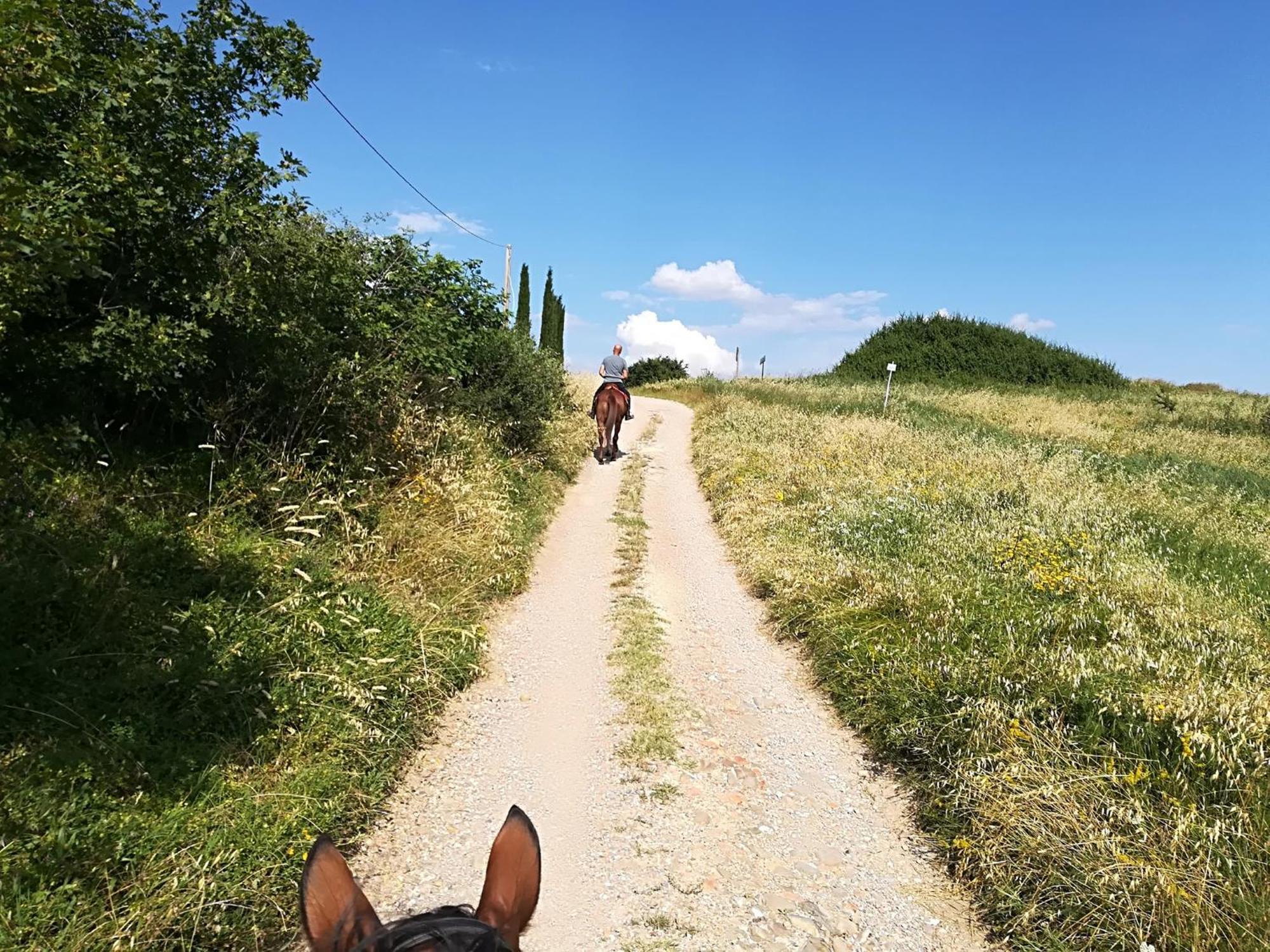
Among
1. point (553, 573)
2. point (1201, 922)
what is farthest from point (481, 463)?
point (1201, 922)

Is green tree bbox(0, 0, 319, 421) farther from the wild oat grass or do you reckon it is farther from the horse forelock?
the wild oat grass

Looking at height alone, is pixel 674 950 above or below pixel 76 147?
below

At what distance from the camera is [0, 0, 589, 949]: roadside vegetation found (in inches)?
115

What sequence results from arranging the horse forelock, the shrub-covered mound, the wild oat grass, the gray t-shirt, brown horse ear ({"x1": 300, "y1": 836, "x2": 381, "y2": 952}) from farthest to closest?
the shrub-covered mound, the gray t-shirt, the wild oat grass, brown horse ear ({"x1": 300, "y1": 836, "x2": 381, "y2": 952}), the horse forelock

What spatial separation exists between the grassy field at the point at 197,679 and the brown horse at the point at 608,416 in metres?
8.37

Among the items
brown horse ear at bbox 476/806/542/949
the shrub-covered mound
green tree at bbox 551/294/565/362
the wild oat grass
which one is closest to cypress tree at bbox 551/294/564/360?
green tree at bbox 551/294/565/362

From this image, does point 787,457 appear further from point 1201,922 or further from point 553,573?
point 1201,922

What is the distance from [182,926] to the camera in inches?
110

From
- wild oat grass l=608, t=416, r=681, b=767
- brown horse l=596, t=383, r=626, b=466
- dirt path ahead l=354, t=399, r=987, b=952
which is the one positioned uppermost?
brown horse l=596, t=383, r=626, b=466

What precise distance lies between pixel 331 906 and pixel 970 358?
158 ft

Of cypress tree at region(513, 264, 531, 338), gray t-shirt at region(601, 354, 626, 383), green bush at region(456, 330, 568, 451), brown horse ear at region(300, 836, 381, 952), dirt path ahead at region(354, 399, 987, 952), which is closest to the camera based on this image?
brown horse ear at region(300, 836, 381, 952)

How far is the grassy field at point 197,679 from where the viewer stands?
2.88 meters

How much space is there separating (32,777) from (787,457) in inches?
450

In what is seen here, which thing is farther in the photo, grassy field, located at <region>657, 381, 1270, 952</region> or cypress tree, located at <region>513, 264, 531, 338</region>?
cypress tree, located at <region>513, 264, 531, 338</region>
